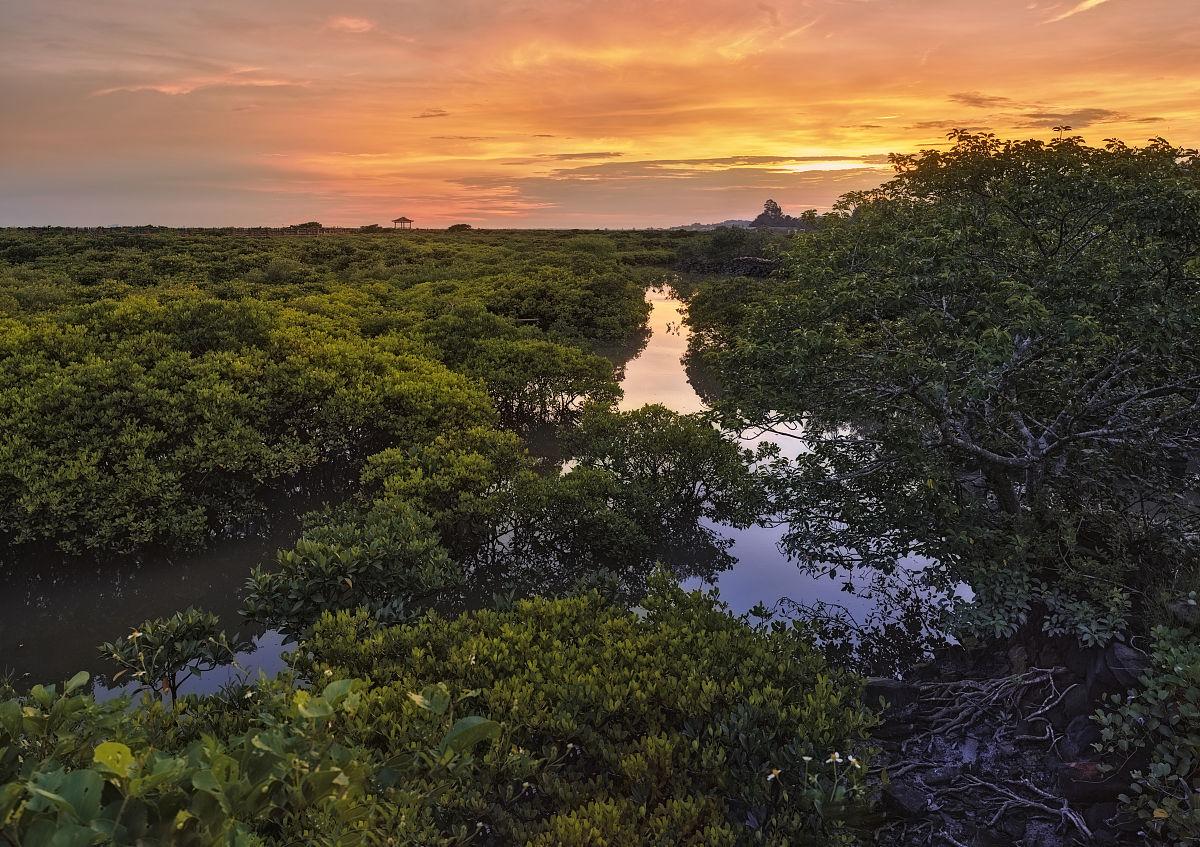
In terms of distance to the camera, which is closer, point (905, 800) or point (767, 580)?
point (905, 800)

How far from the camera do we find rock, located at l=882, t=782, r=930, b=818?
4926 millimetres

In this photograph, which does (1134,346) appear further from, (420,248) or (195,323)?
(420,248)

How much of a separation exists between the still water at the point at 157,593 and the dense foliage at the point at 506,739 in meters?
2.89

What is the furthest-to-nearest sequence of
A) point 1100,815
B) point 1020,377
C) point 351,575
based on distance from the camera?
point 1020,377 → point 351,575 → point 1100,815

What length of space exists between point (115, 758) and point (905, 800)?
5.43 m

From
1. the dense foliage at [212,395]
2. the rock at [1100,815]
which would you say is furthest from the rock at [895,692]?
the dense foliage at [212,395]

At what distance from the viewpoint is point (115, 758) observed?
1506 millimetres

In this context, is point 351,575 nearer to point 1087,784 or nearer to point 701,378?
point 1087,784

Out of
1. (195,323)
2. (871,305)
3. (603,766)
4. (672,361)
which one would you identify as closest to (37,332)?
(195,323)

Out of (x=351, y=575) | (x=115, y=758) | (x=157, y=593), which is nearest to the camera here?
(x=115, y=758)

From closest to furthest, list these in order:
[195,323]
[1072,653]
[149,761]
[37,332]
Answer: [149,761] < [1072,653] < [37,332] < [195,323]

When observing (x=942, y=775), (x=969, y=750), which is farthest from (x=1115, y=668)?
(x=942, y=775)

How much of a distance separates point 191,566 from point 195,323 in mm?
4752

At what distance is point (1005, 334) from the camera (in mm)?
5441
